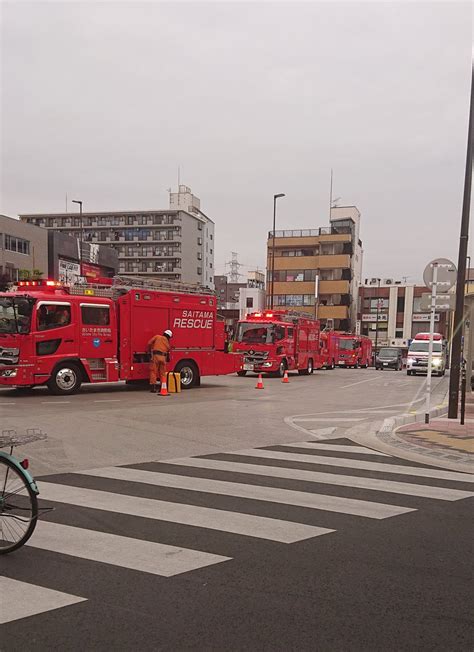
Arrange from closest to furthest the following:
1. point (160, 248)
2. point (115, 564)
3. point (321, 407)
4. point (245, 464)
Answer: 1. point (115, 564)
2. point (245, 464)
3. point (321, 407)
4. point (160, 248)

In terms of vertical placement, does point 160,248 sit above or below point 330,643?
above

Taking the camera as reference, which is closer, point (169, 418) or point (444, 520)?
point (444, 520)

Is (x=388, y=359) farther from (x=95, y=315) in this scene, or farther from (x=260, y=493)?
(x=260, y=493)

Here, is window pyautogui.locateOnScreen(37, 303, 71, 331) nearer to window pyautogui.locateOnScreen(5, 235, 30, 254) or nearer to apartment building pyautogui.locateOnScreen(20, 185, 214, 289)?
window pyautogui.locateOnScreen(5, 235, 30, 254)

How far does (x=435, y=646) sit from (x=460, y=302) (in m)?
9.24

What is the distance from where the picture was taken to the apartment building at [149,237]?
9419 cm

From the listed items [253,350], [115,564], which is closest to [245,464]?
[115,564]

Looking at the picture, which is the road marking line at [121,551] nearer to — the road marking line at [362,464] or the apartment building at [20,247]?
the road marking line at [362,464]

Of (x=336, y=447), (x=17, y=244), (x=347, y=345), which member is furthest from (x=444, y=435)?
(x=17, y=244)

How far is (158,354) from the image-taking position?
53.4ft

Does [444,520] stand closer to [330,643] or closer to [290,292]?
[330,643]

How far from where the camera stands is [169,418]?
11.1 metres

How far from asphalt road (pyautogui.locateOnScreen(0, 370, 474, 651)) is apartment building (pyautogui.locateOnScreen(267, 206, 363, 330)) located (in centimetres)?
6613

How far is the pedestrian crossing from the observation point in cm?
396
